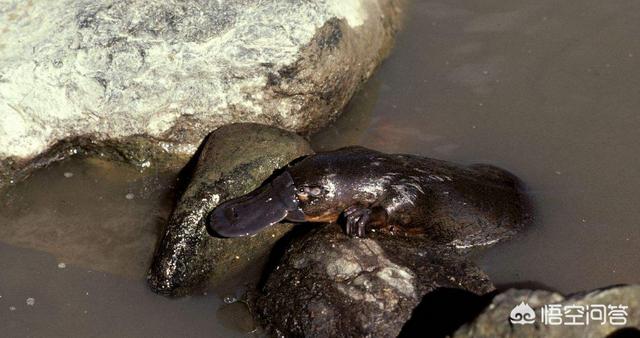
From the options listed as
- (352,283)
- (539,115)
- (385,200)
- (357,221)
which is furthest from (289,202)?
(539,115)

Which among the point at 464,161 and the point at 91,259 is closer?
the point at 91,259

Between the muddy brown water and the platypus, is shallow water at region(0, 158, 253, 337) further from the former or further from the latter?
the platypus

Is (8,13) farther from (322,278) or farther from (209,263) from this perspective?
(322,278)

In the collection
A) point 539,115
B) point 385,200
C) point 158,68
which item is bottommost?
point 539,115

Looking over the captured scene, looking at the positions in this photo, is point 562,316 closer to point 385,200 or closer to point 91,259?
point 385,200

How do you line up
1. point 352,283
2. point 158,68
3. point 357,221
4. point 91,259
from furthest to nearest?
point 158,68 → point 91,259 → point 357,221 → point 352,283

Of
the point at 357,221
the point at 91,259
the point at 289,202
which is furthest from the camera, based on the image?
the point at 91,259

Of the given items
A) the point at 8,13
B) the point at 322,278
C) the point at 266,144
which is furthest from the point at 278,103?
the point at 8,13

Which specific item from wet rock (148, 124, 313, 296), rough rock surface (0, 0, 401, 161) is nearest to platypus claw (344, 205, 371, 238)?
wet rock (148, 124, 313, 296)
